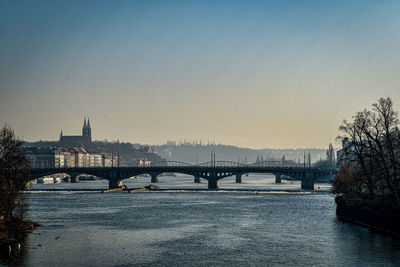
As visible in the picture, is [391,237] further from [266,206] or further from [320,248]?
[266,206]

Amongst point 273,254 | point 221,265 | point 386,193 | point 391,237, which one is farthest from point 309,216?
point 221,265

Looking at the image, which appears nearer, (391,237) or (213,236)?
(391,237)

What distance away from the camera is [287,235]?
64.4m

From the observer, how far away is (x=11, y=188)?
198 feet

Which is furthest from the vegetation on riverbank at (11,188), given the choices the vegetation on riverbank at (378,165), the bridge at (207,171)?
the bridge at (207,171)

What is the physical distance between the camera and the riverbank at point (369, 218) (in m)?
59.7

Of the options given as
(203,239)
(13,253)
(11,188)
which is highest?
(11,188)

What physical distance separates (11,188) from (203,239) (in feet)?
68.1

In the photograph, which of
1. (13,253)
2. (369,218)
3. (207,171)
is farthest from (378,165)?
(207,171)

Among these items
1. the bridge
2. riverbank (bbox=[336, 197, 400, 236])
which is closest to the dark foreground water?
riverbank (bbox=[336, 197, 400, 236])

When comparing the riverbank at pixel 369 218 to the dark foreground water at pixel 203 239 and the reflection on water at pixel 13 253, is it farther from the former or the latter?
the reflection on water at pixel 13 253

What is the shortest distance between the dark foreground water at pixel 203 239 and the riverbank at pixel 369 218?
4.20 feet

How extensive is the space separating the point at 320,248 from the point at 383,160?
43.1 ft

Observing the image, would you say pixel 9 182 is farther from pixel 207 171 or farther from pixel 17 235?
pixel 207 171
